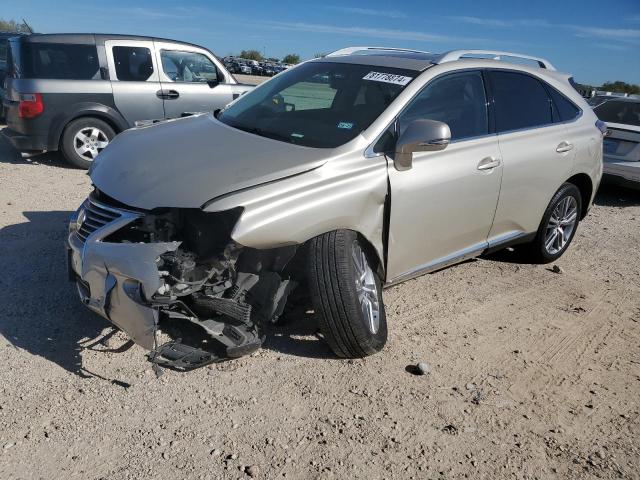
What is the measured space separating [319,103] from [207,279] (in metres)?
1.95

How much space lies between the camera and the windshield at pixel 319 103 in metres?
3.84

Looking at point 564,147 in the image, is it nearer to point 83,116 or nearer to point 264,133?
point 264,133

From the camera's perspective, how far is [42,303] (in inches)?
159

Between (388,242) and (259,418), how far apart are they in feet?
4.46

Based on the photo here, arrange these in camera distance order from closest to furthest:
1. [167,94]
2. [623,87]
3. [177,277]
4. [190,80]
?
[177,277] → [167,94] → [190,80] → [623,87]

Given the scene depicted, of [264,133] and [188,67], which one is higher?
[264,133]

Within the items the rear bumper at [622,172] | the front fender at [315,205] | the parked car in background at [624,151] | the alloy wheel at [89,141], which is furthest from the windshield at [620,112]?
the alloy wheel at [89,141]

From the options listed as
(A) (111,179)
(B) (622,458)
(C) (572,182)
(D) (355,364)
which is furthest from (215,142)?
(C) (572,182)

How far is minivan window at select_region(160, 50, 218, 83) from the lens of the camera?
8655 millimetres

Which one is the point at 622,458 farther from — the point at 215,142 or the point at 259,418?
the point at 215,142

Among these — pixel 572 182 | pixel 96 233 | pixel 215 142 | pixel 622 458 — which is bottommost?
pixel 622 458

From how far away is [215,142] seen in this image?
3820 millimetres

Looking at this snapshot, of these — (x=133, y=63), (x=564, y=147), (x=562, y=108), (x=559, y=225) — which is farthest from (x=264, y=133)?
(x=133, y=63)

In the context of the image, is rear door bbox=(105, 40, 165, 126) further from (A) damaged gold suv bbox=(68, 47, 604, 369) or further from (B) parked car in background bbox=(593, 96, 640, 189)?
(B) parked car in background bbox=(593, 96, 640, 189)
